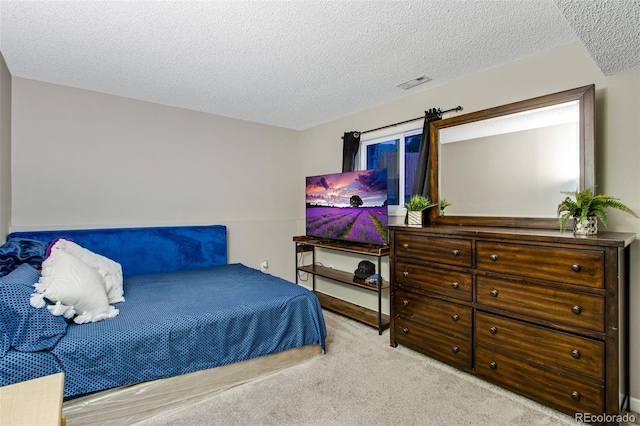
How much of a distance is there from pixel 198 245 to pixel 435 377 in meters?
2.79

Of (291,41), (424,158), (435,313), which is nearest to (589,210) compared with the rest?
(435,313)

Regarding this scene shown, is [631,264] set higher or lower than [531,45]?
lower

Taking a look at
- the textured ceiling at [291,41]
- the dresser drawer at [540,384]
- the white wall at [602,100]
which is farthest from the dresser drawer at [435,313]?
the textured ceiling at [291,41]

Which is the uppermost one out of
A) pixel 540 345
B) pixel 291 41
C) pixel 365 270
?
pixel 291 41

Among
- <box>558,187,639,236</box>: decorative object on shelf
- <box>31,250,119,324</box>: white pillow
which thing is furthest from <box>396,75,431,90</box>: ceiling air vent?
<box>31,250,119,324</box>: white pillow

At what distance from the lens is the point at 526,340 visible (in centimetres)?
199

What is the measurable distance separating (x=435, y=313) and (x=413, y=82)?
6.65ft

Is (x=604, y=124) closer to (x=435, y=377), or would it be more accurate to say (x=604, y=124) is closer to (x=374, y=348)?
(x=435, y=377)

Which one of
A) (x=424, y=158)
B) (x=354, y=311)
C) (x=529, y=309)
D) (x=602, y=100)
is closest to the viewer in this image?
(x=529, y=309)

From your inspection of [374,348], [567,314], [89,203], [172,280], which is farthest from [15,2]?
[567,314]

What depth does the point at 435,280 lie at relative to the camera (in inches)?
97.8

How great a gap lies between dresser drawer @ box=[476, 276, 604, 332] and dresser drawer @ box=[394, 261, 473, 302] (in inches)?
3.9

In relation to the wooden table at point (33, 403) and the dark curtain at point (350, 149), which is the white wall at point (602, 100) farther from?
the wooden table at point (33, 403)

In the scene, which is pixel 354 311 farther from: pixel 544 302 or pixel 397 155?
pixel 544 302
